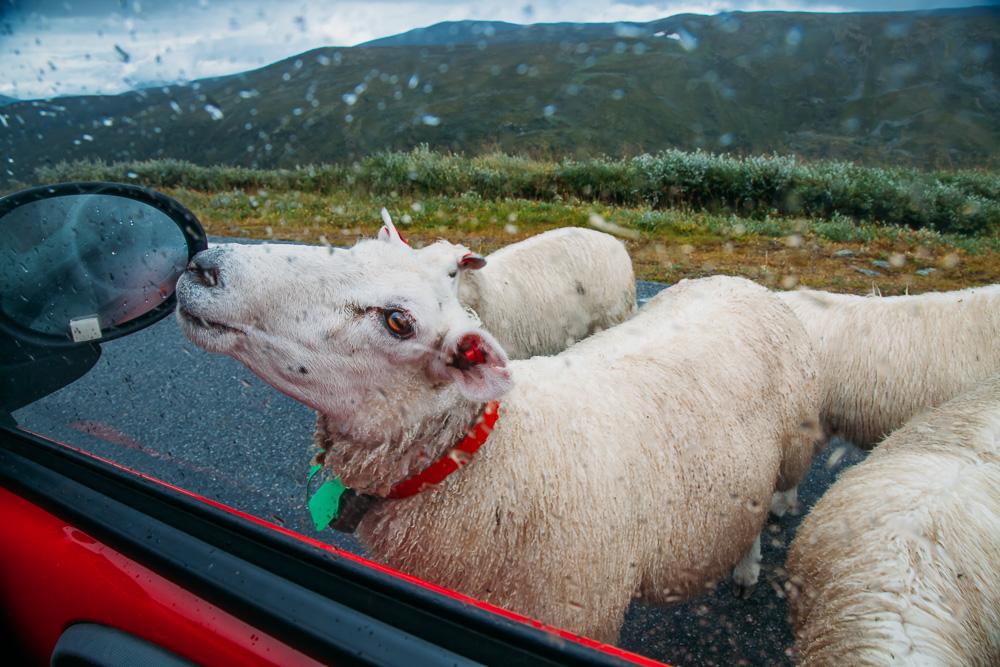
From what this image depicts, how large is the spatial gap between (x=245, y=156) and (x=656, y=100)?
24.5 ft

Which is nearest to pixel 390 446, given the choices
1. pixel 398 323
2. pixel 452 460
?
pixel 452 460

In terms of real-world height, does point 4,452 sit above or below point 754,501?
above

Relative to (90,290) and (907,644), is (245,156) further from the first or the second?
(907,644)

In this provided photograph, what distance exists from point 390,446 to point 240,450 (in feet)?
10.4

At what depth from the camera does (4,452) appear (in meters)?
1.62

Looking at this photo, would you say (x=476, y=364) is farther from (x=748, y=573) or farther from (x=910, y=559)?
(x=748, y=573)

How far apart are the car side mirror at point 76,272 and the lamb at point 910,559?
257 centimetres

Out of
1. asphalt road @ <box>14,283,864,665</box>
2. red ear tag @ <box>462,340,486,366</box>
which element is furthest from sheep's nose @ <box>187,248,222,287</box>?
asphalt road @ <box>14,283,864,665</box>

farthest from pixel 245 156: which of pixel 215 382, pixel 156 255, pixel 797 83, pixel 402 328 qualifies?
pixel 402 328

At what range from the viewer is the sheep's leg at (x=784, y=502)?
3648mm

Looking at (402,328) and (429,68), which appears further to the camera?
(429,68)

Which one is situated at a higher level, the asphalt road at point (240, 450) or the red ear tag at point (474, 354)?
the red ear tag at point (474, 354)

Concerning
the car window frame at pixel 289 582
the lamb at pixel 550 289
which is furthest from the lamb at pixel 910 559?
the lamb at pixel 550 289

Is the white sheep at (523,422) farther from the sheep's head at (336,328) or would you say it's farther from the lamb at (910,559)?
the lamb at (910,559)
